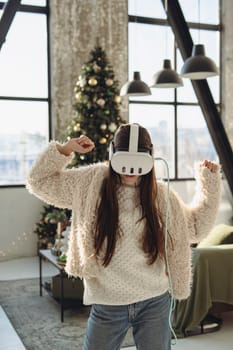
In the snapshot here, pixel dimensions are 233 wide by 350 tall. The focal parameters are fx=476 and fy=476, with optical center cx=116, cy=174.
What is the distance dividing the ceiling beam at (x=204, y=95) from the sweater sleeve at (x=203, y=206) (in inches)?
129

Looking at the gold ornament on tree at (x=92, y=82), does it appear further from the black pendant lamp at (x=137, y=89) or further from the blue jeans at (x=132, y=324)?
the blue jeans at (x=132, y=324)

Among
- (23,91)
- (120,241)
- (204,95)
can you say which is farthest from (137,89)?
(120,241)

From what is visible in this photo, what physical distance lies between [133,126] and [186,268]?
538 millimetres

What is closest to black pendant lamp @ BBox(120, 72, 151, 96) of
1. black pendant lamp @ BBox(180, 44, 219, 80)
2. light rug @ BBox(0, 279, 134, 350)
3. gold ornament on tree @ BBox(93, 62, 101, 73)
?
black pendant lamp @ BBox(180, 44, 219, 80)

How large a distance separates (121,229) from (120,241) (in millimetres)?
39

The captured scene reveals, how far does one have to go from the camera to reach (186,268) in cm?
167

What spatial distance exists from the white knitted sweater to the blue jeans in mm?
37

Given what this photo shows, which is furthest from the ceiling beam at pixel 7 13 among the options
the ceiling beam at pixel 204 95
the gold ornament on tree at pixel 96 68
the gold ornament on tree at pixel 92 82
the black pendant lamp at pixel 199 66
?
the gold ornament on tree at pixel 96 68

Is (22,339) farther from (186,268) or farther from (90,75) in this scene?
(90,75)

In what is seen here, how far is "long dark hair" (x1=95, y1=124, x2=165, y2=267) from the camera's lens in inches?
61.0

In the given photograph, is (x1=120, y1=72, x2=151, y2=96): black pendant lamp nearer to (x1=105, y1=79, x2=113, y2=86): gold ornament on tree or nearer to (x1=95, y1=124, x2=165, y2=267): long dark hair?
(x1=105, y1=79, x2=113, y2=86): gold ornament on tree

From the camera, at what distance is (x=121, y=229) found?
157 centimetres

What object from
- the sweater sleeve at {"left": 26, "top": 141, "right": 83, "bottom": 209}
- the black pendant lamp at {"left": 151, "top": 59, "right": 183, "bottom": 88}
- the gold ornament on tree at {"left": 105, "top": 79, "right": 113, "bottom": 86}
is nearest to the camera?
the sweater sleeve at {"left": 26, "top": 141, "right": 83, "bottom": 209}

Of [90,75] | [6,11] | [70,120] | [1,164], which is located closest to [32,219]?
[1,164]
